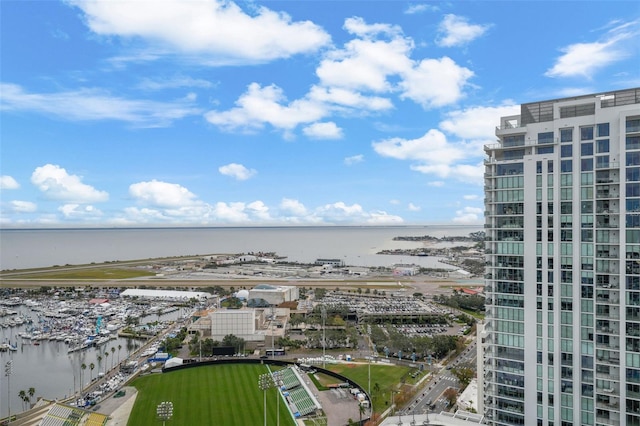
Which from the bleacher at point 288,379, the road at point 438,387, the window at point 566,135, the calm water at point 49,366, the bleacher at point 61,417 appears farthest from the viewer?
the calm water at point 49,366

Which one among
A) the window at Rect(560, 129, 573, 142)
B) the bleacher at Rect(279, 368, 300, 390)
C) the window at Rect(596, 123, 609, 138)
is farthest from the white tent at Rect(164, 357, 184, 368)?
the window at Rect(596, 123, 609, 138)

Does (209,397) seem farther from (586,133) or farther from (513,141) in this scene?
(586,133)

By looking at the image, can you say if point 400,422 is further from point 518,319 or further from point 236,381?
point 236,381

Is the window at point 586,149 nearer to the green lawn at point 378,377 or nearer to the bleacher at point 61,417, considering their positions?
the green lawn at point 378,377

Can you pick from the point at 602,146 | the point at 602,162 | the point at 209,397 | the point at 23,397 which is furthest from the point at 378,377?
the point at 23,397

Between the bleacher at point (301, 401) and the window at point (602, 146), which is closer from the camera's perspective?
the window at point (602, 146)

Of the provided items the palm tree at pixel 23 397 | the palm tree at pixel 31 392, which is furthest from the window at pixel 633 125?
the palm tree at pixel 23 397

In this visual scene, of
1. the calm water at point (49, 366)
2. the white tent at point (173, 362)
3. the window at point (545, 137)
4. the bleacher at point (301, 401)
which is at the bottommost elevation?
the calm water at point (49, 366)

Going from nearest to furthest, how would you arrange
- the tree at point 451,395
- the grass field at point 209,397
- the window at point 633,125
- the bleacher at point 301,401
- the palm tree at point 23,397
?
1. the window at point 633,125
2. the grass field at point 209,397
3. the bleacher at point 301,401
4. the tree at point 451,395
5. the palm tree at point 23,397
